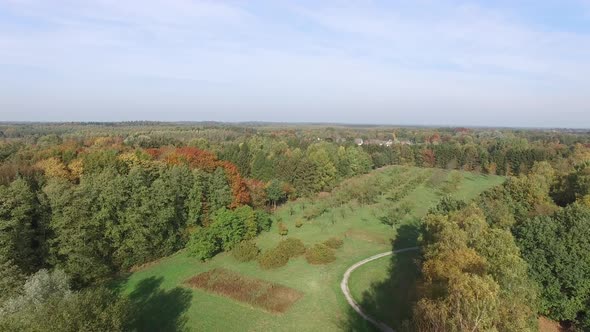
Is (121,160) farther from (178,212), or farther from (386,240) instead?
(386,240)

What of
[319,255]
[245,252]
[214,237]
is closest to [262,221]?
[214,237]

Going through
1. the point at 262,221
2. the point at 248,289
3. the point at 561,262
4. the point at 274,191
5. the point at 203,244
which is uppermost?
the point at 561,262

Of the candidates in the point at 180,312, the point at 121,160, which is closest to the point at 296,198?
the point at 121,160

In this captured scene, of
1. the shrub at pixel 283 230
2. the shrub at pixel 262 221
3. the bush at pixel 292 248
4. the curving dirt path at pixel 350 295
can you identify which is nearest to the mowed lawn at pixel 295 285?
the curving dirt path at pixel 350 295

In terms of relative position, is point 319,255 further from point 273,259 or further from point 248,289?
point 248,289

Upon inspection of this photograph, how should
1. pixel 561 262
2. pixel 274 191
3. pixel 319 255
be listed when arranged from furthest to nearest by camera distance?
pixel 274 191 < pixel 319 255 < pixel 561 262

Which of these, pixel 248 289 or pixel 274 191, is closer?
pixel 248 289
